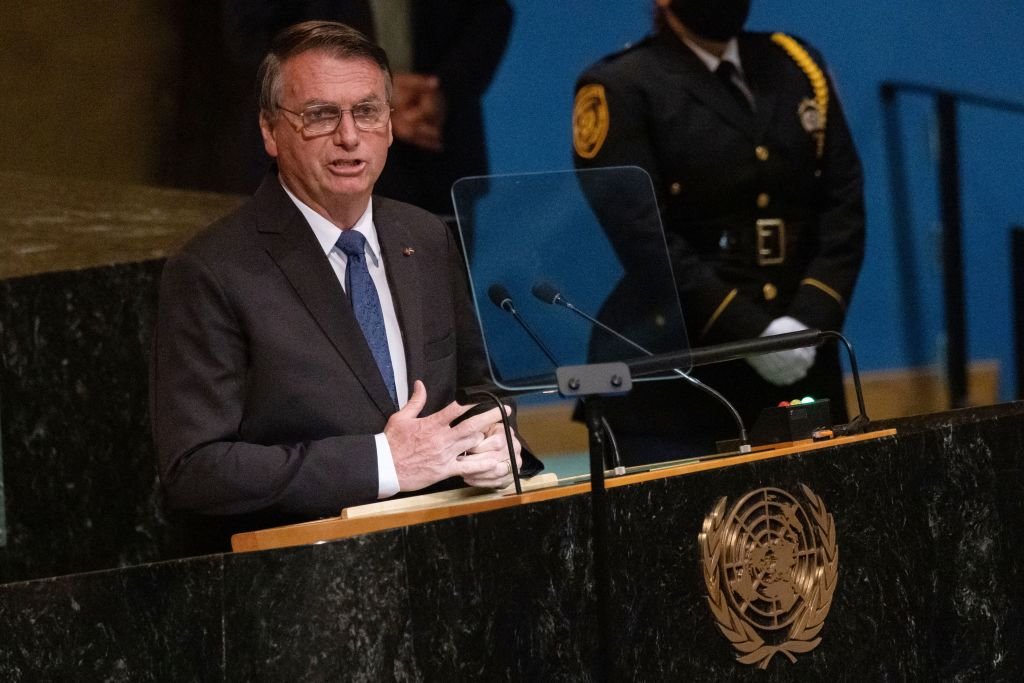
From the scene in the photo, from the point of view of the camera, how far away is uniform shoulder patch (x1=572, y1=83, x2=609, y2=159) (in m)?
3.67

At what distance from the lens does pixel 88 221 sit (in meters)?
3.68

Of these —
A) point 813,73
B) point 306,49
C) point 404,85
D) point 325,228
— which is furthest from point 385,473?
point 813,73

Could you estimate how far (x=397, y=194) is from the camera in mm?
3828

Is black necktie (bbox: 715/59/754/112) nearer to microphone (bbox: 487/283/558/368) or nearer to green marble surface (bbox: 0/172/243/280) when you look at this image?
green marble surface (bbox: 0/172/243/280)

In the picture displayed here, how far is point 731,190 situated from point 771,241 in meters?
0.16

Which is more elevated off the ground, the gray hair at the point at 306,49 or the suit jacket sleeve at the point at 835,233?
the gray hair at the point at 306,49

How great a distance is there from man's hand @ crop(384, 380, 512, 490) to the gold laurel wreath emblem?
33cm

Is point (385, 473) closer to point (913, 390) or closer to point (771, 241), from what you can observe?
point (771, 241)

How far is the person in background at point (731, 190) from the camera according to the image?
3654 mm

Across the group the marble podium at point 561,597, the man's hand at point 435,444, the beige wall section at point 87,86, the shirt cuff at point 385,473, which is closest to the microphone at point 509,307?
the man's hand at point 435,444

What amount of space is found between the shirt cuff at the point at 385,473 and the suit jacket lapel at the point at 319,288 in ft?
0.56

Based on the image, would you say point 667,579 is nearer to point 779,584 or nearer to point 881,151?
point 779,584

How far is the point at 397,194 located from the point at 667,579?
1981mm

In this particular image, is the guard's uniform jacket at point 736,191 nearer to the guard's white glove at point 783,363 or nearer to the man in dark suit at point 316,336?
the guard's white glove at point 783,363
